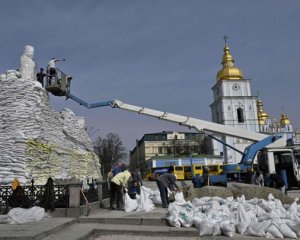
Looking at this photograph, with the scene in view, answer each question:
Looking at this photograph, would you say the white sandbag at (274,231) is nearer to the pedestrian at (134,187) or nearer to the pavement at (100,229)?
the pavement at (100,229)

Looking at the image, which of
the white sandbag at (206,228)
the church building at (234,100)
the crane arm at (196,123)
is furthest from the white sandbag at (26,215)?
the church building at (234,100)

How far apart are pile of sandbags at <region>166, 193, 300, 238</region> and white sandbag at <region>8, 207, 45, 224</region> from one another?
10.1 feet

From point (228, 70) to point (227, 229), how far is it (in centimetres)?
6201

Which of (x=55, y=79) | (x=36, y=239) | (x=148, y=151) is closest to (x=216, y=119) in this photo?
(x=148, y=151)

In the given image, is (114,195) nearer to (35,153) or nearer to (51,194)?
(51,194)

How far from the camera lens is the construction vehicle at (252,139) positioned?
18.1 metres

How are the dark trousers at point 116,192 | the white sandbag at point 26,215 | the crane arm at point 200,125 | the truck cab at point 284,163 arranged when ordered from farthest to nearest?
the crane arm at point 200,125, the truck cab at point 284,163, the dark trousers at point 116,192, the white sandbag at point 26,215

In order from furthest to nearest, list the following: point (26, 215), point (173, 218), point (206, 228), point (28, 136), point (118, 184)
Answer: point (28, 136) → point (118, 184) → point (26, 215) → point (173, 218) → point (206, 228)

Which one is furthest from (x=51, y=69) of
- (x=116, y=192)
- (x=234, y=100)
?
(x=234, y=100)

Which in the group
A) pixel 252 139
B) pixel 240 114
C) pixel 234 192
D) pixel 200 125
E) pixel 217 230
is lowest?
pixel 217 230

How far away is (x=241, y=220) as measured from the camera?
23.8 feet

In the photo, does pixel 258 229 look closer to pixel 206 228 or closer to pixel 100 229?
pixel 206 228

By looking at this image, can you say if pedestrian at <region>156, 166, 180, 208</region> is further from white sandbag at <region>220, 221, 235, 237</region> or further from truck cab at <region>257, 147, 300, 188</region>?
truck cab at <region>257, 147, 300, 188</region>

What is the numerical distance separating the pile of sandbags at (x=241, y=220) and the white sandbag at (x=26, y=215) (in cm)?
309
